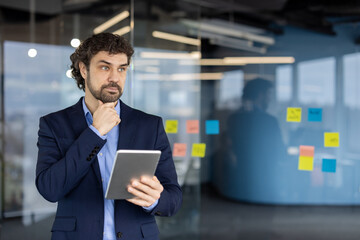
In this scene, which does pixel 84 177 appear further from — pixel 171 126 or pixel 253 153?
pixel 253 153

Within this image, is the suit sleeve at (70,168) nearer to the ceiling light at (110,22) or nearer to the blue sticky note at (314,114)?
the ceiling light at (110,22)

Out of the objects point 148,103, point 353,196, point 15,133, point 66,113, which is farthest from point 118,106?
point 353,196

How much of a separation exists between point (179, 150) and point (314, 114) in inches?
53.7

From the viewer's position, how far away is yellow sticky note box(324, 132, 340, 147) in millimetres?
4285

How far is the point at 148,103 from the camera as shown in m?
4.42

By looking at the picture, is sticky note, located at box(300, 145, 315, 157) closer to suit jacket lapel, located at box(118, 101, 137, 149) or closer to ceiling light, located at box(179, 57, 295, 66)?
ceiling light, located at box(179, 57, 295, 66)

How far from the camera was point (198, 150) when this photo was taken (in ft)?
15.1

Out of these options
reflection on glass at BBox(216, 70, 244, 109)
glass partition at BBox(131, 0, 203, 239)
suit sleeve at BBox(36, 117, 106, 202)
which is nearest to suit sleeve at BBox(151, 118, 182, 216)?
suit sleeve at BBox(36, 117, 106, 202)

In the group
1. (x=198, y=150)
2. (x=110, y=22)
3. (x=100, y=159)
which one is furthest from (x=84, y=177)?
(x=198, y=150)

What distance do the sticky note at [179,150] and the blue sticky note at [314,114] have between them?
126 cm

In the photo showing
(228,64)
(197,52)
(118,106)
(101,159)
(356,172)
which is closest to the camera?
(101,159)

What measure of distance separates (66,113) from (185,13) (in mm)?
3125

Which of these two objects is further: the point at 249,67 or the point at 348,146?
the point at 249,67

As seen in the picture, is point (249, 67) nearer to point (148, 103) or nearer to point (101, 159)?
point (148, 103)
